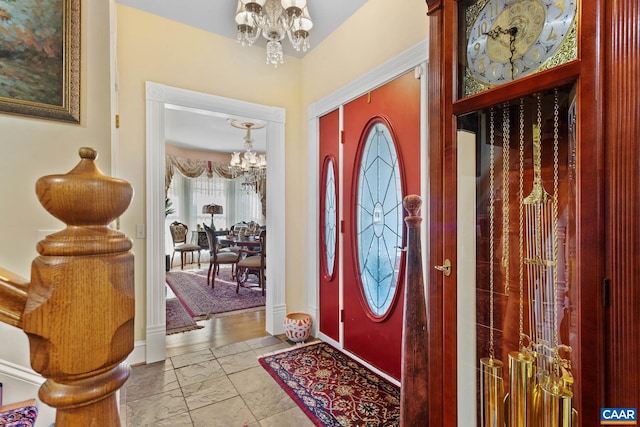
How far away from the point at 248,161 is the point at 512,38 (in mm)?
5403

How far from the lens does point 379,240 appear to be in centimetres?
234

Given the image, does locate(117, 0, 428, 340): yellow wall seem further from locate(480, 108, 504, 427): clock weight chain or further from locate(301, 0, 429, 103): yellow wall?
locate(480, 108, 504, 427): clock weight chain

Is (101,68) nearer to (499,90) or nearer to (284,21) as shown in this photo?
(284,21)

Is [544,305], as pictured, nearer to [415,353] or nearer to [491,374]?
[491,374]

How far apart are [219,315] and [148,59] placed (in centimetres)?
279

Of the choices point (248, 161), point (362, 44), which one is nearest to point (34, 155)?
point (362, 44)

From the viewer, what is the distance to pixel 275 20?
1991mm

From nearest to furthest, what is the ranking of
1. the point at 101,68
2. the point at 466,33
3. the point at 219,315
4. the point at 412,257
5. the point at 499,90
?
1. the point at 499,90
2. the point at 466,33
3. the point at 412,257
4. the point at 101,68
5. the point at 219,315

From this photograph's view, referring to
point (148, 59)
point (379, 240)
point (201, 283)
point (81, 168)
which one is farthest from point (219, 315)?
point (81, 168)

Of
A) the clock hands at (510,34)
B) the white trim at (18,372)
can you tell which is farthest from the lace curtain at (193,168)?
the clock hands at (510,34)

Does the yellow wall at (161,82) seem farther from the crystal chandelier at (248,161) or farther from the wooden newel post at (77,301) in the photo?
the crystal chandelier at (248,161)

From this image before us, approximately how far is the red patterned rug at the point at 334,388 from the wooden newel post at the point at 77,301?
171 cm

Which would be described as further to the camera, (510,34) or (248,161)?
(248,161)

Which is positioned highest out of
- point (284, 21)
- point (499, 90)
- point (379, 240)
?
point (284, 21)
